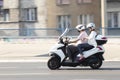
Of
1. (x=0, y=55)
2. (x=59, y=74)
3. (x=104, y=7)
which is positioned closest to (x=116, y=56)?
(x=0, y=55)

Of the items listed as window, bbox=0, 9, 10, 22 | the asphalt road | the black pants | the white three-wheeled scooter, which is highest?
window, bbox=0, 9, 10, 22

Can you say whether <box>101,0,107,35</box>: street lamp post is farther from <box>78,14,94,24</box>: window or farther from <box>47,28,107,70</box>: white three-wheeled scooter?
<box>47,28,107,70</box>: white three-wheeled scooter

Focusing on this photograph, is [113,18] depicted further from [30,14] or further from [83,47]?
[83,47]

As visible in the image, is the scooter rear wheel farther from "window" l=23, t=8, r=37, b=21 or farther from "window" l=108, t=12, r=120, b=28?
"window" l=23, t=8, r=37, b=21

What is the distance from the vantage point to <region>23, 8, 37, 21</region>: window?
6003 centimetres

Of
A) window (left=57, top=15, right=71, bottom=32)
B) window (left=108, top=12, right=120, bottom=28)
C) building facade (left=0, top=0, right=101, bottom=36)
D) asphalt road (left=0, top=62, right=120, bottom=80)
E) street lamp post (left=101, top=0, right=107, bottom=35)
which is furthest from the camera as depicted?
window (left=57, top=15, right=71, bottom=32)

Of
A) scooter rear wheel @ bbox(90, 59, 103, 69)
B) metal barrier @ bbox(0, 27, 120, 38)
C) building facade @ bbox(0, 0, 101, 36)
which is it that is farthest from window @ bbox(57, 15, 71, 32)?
scooter rear wheel @ bbox(90, 59, 103, 69)

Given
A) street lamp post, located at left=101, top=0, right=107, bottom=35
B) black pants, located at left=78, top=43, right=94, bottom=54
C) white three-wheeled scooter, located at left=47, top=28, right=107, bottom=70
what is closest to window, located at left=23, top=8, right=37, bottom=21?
street lamp post, located at left=101, top=0, right=107, bottom=35

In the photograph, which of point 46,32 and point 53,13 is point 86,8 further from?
point 46,32

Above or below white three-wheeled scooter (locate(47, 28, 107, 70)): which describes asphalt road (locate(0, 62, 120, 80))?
below

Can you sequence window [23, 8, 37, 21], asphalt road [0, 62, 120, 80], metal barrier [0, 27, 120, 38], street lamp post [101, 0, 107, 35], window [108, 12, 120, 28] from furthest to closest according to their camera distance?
window [23, 8, 37, 21], window [108, 12, 120, 28], street lamp post [101, 0, 107, 35], metal barrier [0, 27, 120, 38], asphalt road [0, 62, 120, 80]

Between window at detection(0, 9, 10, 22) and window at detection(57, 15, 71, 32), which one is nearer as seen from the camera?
window at detection(57, 15, 71, 32)

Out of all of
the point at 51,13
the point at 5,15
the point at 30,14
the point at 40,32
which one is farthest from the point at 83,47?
the point at 5,15

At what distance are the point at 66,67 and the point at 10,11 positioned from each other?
39947mm
